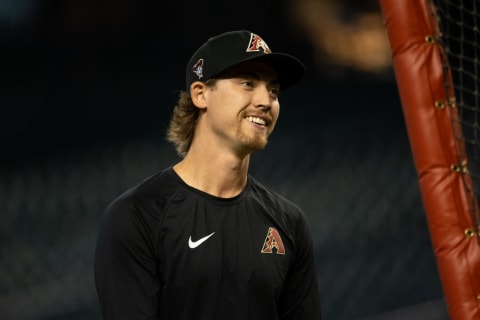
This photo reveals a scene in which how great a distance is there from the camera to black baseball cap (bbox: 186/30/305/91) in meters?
1.80

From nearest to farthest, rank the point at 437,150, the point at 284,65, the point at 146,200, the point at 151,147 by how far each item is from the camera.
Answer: the point at 437,150
the point at 146,200
the point at 284,65
the point at 151,147

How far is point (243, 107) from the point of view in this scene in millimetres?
1777

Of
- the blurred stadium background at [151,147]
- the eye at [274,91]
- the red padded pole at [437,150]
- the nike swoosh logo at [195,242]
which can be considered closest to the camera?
the red padded pole at [437,150]

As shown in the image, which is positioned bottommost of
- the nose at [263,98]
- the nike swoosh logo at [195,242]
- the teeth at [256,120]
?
the nike swoosh logo at [195,242]

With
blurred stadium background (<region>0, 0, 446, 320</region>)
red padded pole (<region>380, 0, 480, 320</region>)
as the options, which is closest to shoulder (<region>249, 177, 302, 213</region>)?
red padded pole (<region>380, 0, 480, 320</region>)

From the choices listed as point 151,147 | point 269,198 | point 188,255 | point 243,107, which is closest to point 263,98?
point 243,107

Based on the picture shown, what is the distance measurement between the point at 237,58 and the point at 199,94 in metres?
0.14

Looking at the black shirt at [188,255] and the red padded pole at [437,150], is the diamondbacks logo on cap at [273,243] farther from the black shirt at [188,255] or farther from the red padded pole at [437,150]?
the red padded pole at [437,150]

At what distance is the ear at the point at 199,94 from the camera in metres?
1.87

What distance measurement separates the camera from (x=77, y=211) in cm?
387

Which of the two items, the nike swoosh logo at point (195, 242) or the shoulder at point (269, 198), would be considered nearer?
the nike swoosh logo at point (195, 242)

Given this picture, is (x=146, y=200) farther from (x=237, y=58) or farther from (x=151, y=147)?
(x=151, y=147)

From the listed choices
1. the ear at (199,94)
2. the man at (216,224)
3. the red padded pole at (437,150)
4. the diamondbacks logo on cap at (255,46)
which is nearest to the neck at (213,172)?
the man at (216,224)

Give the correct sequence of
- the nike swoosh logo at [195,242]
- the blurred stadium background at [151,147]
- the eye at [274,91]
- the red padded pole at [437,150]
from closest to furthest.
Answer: the red padded pole at [437,150] → the nike swoosh logo at [195,242] → the eye at [274,91] → the blurred stadium background at [151,147]
